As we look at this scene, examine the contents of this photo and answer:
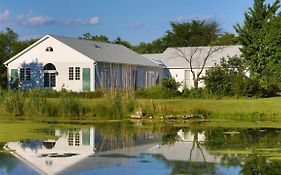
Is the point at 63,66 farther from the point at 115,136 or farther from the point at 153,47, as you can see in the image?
the point at 153,47

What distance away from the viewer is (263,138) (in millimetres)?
20078

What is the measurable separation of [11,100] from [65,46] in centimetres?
1459

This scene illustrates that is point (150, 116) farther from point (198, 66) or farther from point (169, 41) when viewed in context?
point (169, 41)

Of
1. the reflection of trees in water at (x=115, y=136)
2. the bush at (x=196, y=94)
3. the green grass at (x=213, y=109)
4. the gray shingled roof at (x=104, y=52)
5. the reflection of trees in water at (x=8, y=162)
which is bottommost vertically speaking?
the reflection of trees in water at (x=8, y=162)

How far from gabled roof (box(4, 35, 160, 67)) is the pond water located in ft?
69.0

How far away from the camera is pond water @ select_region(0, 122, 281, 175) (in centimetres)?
1366

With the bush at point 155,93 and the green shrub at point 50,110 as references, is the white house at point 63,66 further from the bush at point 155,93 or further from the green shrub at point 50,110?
the green shrub at point 50,110

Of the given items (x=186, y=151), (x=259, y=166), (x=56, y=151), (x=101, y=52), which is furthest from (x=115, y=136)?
(x=101, y=52)

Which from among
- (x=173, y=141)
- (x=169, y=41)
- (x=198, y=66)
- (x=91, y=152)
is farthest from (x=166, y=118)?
(x=169, y=41)

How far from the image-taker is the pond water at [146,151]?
538 inches

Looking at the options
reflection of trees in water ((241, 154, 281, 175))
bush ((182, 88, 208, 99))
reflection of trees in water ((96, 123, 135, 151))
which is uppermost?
bush ((182, 88, 208, 99))

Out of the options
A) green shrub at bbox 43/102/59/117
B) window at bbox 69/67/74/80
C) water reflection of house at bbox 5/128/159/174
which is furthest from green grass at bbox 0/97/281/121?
window at bbox 69/67/74/80

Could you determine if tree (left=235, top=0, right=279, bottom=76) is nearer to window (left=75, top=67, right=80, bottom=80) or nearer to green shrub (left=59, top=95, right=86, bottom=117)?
window (left=75, top=67, right=80, bottom=80)

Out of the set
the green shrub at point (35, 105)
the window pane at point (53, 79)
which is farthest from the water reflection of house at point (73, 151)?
the window pane at point (53, 79)
